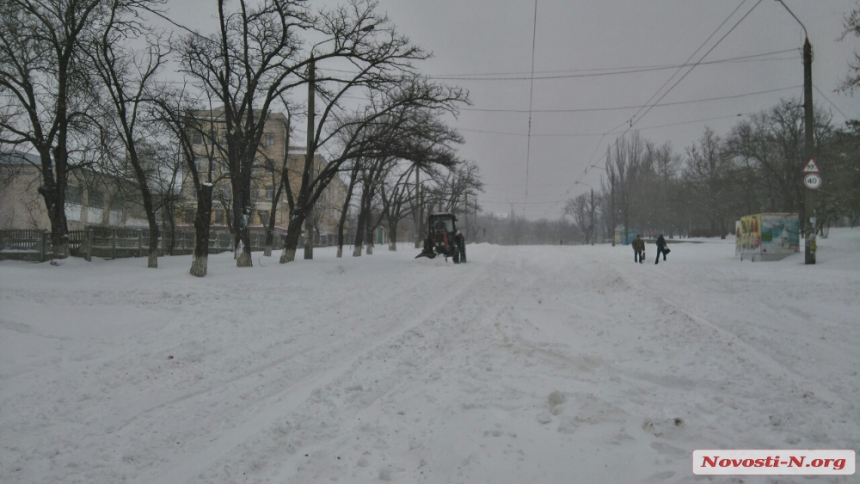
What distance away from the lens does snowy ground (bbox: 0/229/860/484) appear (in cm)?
377

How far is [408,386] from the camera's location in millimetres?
5566

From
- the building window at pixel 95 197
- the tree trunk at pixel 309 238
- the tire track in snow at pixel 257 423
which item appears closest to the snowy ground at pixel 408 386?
the tire track in snow at pixel 257 423

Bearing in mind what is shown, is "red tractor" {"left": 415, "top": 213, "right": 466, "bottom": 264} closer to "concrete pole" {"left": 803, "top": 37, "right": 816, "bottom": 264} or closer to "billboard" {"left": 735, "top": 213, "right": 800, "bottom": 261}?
"billboard" {"left": 735, "top": 213, "right": 800, "bottom": 261}

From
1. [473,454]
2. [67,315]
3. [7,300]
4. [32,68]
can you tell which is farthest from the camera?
[32,68]

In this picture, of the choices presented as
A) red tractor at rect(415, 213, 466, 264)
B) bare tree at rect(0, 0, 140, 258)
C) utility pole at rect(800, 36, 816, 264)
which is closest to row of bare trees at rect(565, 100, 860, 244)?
utility pole at rect(800, 36, 816, 264)

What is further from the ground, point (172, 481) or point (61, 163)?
point (61, 163)

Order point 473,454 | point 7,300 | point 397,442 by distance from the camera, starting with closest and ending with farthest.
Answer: point 473,454 → point 397,442 → point 7,300

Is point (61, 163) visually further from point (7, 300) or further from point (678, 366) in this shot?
point (678, 366)

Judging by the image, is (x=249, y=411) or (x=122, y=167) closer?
(x=249, y=411)

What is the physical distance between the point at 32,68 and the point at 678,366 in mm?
21656

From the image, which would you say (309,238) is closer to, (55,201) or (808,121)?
(55,201)

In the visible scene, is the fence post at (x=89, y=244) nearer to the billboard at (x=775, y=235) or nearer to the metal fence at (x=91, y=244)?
the metal fence at (x=91, y=244)

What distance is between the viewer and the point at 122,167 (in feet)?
67.7

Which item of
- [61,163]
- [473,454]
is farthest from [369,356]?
[61,163]
